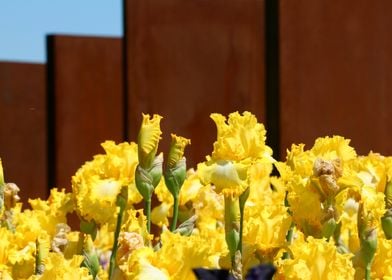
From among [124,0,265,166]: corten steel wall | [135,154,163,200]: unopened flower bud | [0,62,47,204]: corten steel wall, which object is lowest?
[0,62,47,204]: corten steel wall

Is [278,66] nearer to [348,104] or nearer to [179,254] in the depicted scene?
[348,104]

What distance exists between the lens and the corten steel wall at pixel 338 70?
438 cm

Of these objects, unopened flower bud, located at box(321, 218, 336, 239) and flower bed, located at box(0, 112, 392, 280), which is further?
unopened flower bud, located at box(321, 218, 336, 239)

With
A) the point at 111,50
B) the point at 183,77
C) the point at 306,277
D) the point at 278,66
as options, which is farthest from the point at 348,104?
the point at 111,50

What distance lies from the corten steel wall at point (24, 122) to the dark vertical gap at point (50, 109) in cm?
51

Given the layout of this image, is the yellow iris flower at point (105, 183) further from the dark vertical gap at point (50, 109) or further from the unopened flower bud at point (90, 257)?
the dark vertical gap at point (50, 109)

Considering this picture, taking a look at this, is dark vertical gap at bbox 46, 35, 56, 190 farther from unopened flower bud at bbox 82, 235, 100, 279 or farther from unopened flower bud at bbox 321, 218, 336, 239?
unopened flower bud at bbox 321, 218, 336, 239

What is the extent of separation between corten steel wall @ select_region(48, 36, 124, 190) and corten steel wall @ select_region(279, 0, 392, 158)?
3.13 metres

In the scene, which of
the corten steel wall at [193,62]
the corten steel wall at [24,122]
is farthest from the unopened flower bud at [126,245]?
the corten steel wall at [24,122]

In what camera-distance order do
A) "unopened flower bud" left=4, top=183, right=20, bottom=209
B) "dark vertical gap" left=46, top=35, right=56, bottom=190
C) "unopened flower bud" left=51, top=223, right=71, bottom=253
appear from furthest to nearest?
"dark vertical gap" left=46, top=35, right=56, bottom=190
"unopened flower bud" left=4, top=183, right=20, bottom=209
"unopened flower bud" left=51, top=223, right=71, bottom=253

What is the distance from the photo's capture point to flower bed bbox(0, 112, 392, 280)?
1.25 m

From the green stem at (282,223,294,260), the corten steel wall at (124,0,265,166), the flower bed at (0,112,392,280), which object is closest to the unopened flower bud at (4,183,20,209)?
the flower bed at (0,112,392,280)

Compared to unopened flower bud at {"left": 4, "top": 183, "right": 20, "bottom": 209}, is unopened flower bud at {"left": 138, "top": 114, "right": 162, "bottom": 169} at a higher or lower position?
higher

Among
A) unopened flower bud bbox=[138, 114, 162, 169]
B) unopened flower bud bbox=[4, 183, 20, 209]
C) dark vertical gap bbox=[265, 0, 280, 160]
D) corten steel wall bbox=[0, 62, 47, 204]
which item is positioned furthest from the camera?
corten steel wall bbox=[0, 62, 47, 204]
